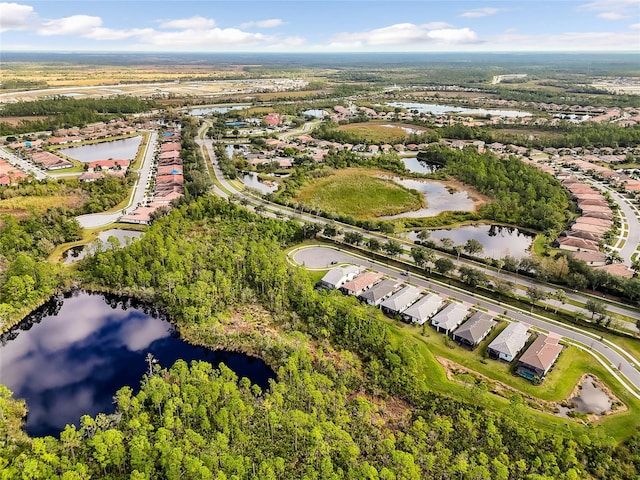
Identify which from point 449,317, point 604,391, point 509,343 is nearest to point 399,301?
point 449,317

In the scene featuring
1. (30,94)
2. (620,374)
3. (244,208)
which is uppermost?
(30,94)

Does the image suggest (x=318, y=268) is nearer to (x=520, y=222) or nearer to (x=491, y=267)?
(x=491, y=267)

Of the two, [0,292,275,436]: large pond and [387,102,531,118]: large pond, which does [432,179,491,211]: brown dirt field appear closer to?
[0,292,275,436]: large pond

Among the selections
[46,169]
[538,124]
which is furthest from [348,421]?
[538,124]

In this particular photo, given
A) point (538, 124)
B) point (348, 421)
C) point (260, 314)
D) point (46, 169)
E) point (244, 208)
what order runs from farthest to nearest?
point (538, 124) → point (46, 169) → point (244, 208) → point (260, 314) → point (348, 421)

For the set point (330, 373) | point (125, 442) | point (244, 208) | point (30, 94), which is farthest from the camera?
point (30, 94)

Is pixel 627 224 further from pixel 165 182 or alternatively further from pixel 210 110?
pixel 210 110
